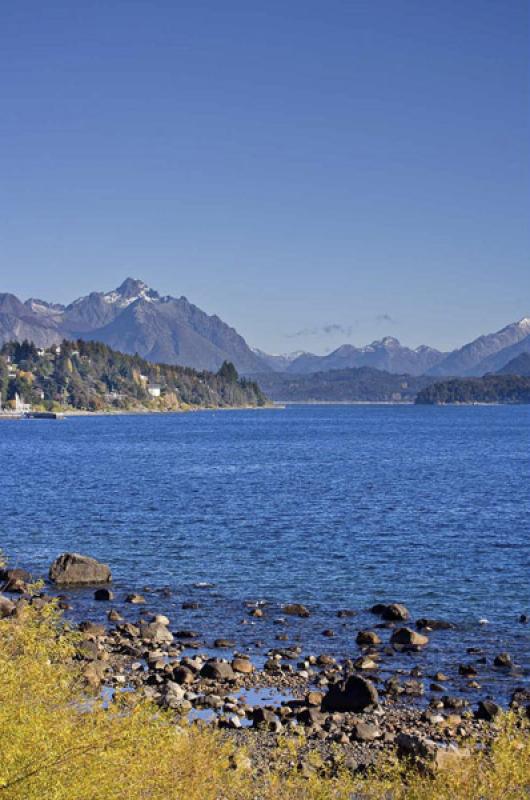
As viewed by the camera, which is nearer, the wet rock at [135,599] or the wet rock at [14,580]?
the wet rock at [135,599]

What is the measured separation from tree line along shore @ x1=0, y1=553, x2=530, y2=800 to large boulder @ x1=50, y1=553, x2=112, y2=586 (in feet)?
0.17

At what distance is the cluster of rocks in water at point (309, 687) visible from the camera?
24594 millimetres

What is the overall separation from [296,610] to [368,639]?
17.6 feet

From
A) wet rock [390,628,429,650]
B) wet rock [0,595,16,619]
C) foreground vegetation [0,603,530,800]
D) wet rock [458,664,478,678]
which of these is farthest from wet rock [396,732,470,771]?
wet rock [0,595,16,619]

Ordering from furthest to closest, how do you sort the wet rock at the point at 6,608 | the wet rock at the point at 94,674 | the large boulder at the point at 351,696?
the wet rock at the point at 6,608, the large boulder at the point at 351,696, the wet rock at the point at 94,674

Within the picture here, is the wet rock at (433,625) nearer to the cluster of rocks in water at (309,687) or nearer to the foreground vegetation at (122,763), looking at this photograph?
the cluster of rocks in water at (309,687)

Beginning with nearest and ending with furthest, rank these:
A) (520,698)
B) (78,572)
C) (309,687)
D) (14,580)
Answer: (520,698) → (309,687) → (14,580) → (78,572)

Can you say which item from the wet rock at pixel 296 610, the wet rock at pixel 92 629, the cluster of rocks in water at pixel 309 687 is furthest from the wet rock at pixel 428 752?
the wet rock at pixel 296 610

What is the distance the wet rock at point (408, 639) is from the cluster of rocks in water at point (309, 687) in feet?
0.14

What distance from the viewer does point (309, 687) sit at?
28.9 m

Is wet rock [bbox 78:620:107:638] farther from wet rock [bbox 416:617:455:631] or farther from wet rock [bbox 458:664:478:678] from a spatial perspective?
wet rock [bbox 458:664:478:678]

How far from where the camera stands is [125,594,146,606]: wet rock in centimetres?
4109


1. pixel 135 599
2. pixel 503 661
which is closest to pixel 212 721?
pixel 503 661

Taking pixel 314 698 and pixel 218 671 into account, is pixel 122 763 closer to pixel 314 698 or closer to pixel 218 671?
pixel 314 698
